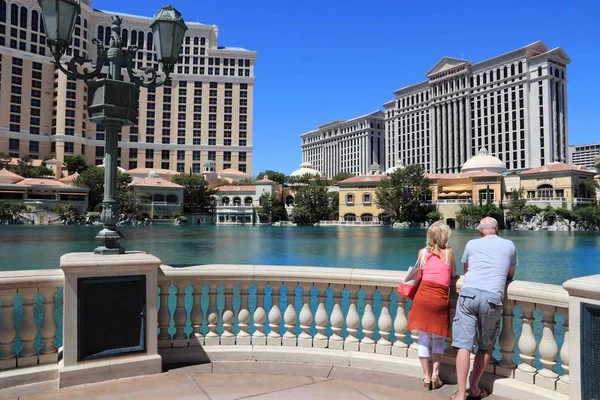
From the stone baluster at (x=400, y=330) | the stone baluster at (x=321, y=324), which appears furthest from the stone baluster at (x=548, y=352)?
the stone baluster at (x=321, y=324)

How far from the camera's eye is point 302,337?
185 inches

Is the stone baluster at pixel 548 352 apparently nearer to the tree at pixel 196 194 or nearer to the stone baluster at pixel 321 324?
the stone baluster at pixel 321 324

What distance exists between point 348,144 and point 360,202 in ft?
233

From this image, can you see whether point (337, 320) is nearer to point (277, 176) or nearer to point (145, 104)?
point (277, 176)

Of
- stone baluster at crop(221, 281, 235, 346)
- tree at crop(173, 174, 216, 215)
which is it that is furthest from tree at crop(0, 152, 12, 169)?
stone baluster at crop(221, 281, 235, 346)

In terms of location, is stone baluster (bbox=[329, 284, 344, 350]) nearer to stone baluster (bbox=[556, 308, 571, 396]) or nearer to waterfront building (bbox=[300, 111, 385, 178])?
stone baluster (bbox=[556, 308, 571, 396])

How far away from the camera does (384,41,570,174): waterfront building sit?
91188mm

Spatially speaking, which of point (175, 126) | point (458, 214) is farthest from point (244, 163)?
point (458, 214)

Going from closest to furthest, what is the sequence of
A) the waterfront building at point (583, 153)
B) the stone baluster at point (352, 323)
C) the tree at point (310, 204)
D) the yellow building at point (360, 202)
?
1. the stone baluster at point (352, 323)
2. the yellow building at point (360, 202)
3. the tree at point (310, 204)
4. the waterfront building at point (583, 153)

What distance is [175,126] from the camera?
10906 centimetres

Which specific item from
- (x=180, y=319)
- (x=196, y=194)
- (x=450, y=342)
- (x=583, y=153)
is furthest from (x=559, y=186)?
(x=583, y=153)

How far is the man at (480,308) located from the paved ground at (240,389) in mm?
347

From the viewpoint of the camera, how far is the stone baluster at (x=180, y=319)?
4.58m

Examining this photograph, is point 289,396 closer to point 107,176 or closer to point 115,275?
point 115,275
